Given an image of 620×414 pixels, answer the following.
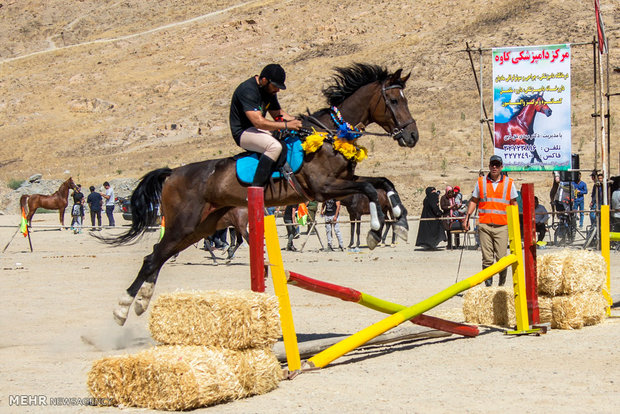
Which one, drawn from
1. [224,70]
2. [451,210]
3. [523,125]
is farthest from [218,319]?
[224,70]

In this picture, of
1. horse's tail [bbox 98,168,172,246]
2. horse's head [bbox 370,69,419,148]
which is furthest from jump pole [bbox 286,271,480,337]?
horse's tail [bbox 98,168,172,246]

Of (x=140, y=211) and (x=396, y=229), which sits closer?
(x=396, y=229)

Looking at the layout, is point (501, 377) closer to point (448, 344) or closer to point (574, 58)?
point (448, 344)

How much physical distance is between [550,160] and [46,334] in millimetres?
13549

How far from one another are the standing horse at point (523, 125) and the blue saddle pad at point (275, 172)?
37.7ft

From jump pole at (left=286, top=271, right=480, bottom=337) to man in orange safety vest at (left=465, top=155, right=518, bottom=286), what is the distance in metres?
3.01

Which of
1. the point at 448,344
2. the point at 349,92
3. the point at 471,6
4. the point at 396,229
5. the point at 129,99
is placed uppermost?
the point at 471,6

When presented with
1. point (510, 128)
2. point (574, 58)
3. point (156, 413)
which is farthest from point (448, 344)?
point (574, 58)

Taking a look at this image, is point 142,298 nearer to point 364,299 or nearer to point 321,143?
point 321,143

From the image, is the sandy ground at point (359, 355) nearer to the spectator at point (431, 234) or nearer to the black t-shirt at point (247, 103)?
the black t-shirt at point (247, 103)

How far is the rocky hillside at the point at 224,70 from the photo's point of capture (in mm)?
54219

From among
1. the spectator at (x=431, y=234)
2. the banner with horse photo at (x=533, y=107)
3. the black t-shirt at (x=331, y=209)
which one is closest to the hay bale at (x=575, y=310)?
the banner with horse photo at (x=533, y=107)

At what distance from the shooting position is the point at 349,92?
35.6 ft
